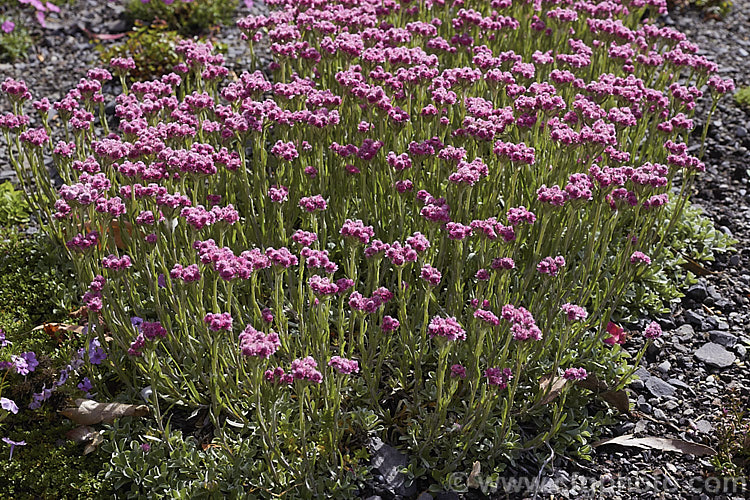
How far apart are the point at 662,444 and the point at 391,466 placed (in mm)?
1484

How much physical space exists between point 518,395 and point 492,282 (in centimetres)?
74

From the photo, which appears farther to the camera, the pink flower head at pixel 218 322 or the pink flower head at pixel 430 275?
the pink flower head at pixel 430 275

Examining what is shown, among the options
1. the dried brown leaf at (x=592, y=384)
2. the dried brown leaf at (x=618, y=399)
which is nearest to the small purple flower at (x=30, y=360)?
the dried brown leaf at (x=592, y=384)

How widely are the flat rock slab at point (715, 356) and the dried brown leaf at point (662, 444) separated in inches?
29.2

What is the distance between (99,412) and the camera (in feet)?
12.0

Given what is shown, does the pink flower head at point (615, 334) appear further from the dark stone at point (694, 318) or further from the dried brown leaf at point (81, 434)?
the dried brown leaf at point (81, 434)

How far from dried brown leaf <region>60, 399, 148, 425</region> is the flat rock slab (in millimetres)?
3328

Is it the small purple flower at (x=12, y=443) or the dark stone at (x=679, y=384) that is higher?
the small purple flower at (x=12, y=443)

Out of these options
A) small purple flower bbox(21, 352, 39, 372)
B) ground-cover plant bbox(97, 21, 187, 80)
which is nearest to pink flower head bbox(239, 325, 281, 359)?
small purple flower bbox(21, 352, 39, 372)

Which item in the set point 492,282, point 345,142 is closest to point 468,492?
point 492,282

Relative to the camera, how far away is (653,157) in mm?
4969

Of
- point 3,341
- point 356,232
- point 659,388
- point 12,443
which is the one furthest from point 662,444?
point 3,341

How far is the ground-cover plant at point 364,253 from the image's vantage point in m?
3.31

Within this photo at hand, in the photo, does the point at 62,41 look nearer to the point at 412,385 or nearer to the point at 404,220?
the point at 404,220
